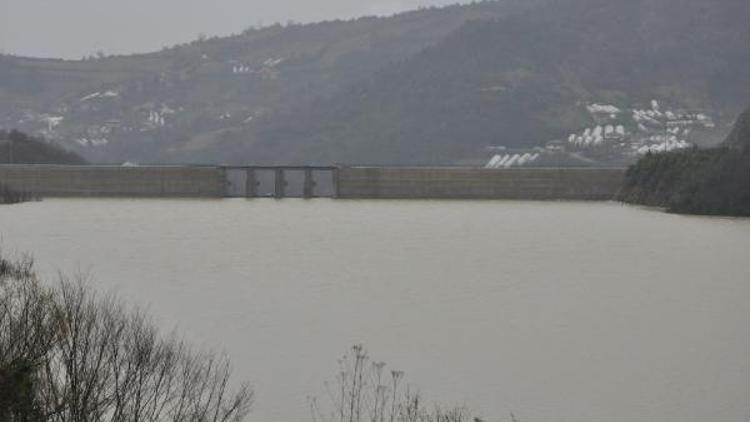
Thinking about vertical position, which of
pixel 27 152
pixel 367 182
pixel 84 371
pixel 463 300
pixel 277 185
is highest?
pixel 84 371

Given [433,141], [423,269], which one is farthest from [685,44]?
[423,269]

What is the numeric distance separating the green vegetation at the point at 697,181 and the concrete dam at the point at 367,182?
12.5 ft

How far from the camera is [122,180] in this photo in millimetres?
79188

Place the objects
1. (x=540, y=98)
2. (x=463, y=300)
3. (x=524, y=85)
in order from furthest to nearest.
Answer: (x=524, y=85)
(x=540, y=98)
(x=463, y=300)

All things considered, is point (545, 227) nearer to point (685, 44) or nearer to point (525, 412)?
point (525, 412)

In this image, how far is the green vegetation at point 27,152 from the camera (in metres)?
91.8

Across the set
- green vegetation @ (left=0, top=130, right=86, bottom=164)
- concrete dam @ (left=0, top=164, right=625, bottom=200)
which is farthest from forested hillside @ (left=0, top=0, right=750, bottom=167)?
concrete dam @ (left=0, top=164, right=625, bottom=200)

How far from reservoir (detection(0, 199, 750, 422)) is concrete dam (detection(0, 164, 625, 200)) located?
19.8 meters

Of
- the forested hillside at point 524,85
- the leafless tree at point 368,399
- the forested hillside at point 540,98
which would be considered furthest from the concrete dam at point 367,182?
the forested hillside at point 524,85

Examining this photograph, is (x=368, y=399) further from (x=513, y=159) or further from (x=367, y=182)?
(x=513, y=159)

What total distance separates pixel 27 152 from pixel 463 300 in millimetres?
68060

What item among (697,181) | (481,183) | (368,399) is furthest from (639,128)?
(368,399)

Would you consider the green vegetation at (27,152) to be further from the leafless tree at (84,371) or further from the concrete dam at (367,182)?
the leafless tree at (84,371)

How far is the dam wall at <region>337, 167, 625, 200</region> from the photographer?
77.8 meters
